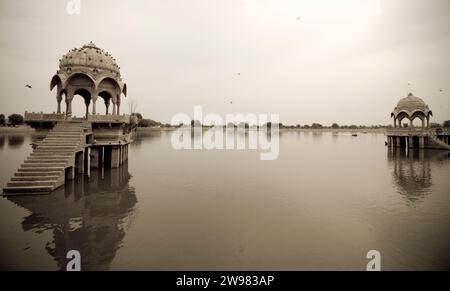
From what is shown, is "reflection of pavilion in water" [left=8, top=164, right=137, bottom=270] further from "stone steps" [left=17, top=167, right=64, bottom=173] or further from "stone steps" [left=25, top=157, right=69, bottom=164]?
"stone steps" [left=25, top=157, right=69, bottom=164]

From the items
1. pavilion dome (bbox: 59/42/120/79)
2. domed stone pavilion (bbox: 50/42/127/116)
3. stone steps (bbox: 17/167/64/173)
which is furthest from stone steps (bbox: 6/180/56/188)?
pavilion dome (bbox: 59/42/120/79)

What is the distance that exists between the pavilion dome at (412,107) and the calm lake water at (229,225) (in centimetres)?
2984

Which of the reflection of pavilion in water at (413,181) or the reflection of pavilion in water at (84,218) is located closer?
the reflection of pavilion in water at (84,218)

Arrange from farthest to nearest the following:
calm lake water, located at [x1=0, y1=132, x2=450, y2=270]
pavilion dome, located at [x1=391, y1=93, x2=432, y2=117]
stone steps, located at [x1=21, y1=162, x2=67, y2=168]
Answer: pavilion dome, located at [x1=391, y1=93, x2=432, y2=117], stone steps, located at [x1=21, y1=162, x2=67, y2=168], calm lake water, located at [x1=0, y1=132, x2=450, y2=270]

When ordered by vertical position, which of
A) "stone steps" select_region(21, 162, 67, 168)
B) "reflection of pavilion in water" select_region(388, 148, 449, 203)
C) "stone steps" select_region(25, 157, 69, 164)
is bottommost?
"reflection of pavilion in water" select_region(388, 148, 449, 203)

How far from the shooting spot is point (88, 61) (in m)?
21.7

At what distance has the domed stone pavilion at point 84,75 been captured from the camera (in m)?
21.4

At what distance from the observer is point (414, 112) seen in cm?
4303

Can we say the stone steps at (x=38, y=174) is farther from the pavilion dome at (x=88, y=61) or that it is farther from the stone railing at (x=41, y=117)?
the pavilion dome at (x=88, y=61)

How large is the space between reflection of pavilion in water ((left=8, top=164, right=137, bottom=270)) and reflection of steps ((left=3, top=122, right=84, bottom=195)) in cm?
61

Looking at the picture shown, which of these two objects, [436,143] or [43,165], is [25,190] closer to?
[43,165]

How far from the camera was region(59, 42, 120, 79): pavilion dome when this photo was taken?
21422mm

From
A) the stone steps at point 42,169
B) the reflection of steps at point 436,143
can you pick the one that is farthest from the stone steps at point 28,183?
the reflection of steps at point 436,143
